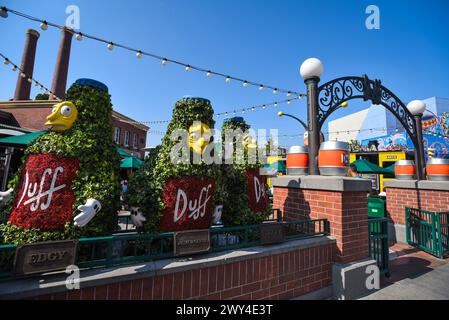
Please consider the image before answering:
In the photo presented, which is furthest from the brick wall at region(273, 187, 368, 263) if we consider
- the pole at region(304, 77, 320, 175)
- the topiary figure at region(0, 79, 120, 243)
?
the topiary figure at region(0, 79, 120, 243)

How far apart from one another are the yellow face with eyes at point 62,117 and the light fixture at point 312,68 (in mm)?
4141

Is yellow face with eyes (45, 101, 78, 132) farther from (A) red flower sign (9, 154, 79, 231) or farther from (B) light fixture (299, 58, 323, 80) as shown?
(B) light fixture (299, 58, 323, 80)

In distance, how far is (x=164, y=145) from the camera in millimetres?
2896

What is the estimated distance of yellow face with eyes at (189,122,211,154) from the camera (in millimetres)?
2889

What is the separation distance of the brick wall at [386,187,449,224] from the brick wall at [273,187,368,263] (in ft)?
12.6

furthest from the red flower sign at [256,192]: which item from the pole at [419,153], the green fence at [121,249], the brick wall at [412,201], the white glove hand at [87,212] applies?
the pole at [419,153]

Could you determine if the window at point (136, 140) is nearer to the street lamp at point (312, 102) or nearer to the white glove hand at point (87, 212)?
the street lamp at point (312, 102)

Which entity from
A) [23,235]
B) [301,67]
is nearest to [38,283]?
[23,235]

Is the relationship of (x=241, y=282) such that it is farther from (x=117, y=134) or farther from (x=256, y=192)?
(x=117, y=134)

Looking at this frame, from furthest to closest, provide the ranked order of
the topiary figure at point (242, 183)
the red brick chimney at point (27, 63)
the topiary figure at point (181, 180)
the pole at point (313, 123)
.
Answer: the red brick chimney at point (27, 63) → the pole at point (313, 123) → the topiary figure at point (242, 183) → the topiary figure at point (181, 180)

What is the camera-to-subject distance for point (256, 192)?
12.5 feet

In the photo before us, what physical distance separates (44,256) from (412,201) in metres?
8.24

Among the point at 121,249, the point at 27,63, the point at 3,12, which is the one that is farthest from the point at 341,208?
the point at 27,63

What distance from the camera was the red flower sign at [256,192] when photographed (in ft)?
12.3
